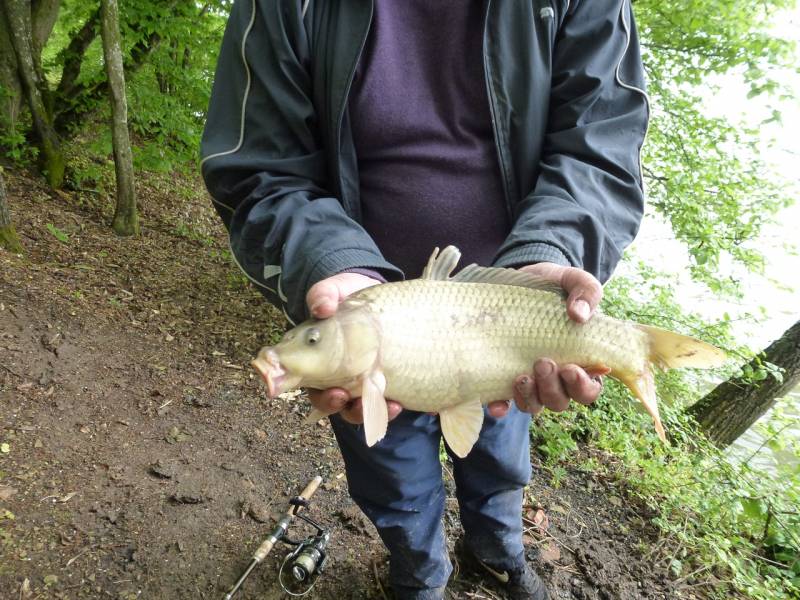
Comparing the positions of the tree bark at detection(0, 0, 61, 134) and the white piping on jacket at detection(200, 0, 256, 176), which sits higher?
the white piping on jacket at detection(200, 0, 256, 176)

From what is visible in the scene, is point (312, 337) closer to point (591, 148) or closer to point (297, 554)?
point (591, 148)

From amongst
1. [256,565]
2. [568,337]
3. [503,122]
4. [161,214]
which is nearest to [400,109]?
[503,122]

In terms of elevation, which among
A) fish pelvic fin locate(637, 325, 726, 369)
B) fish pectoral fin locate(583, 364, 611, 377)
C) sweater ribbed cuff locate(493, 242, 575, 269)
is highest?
sweater ribbed cuff locate(493, 242, 575, 269)

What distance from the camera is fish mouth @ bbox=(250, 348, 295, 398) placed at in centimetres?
160

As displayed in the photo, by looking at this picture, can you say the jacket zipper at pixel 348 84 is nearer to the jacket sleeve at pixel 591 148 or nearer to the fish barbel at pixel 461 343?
the fish barbel at pixel 461 343

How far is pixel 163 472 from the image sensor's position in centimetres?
335

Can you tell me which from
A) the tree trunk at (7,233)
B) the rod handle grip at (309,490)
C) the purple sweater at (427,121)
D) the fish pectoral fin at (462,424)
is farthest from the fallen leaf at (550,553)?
the tree trunk at (7,233)

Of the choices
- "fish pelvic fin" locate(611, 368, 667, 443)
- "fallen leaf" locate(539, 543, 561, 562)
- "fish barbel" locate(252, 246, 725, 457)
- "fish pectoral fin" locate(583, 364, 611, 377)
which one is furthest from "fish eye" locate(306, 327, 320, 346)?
"fallen leaf" locate(539, 543, 561, 562)

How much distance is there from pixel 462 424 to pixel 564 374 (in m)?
0.39

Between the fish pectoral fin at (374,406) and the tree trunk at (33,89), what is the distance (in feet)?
21.5

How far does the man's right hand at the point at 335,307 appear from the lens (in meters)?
1.66

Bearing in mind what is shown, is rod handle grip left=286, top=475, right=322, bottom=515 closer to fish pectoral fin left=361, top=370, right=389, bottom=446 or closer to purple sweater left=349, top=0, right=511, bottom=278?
fish pectoral fin left=361, top=370, right=389, bottom=446

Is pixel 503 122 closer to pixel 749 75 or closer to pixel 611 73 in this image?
pixel 611 73

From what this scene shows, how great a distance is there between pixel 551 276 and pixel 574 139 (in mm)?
554
